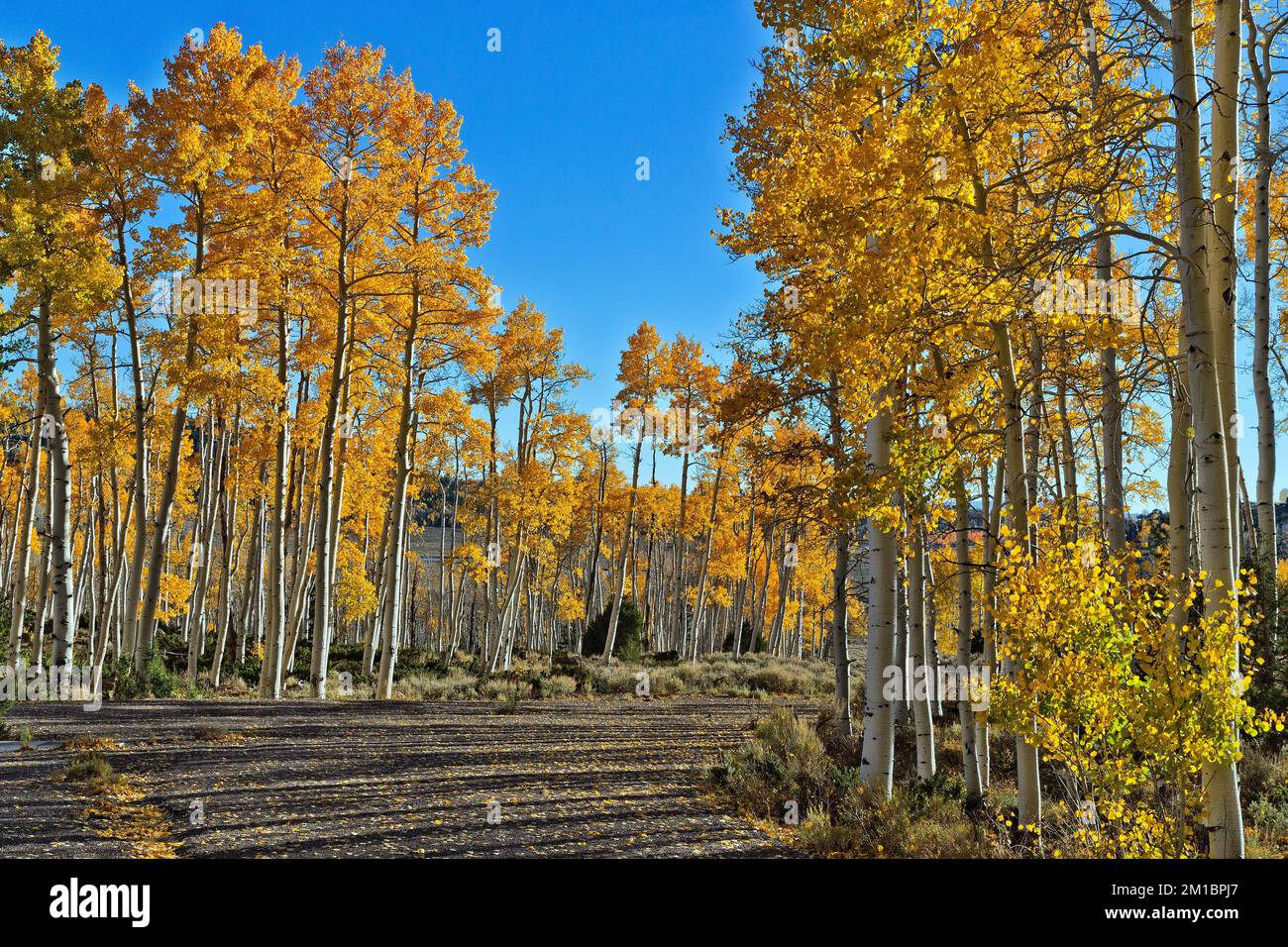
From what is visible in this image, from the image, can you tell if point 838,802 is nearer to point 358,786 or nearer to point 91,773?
point 358,786

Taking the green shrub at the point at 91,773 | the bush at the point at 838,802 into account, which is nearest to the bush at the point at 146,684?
the green shrub at the point at 91,773

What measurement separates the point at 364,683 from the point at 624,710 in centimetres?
751

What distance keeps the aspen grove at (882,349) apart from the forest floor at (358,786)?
244 centimetres

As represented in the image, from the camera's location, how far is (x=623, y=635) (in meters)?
28.8

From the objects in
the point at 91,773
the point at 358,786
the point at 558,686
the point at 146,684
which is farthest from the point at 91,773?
the point at 558,686

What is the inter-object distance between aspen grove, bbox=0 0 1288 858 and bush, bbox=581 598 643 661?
11.4ft

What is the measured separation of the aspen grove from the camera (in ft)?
18.1

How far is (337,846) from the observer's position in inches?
243

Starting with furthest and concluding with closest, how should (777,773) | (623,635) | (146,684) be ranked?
(623,635)
(146,684)
(777,773)

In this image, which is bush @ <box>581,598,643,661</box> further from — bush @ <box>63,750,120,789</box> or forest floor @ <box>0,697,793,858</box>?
bush @ <box>63,750,120,789</box>

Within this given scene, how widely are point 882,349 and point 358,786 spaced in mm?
6456

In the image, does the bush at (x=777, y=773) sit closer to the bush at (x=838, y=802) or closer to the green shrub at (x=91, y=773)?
the bush at (x=838, y=802)

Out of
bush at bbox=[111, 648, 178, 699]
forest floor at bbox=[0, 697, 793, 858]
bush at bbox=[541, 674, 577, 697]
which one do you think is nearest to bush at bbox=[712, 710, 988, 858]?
forest floor at bbox=[0, 697, 793, 858]
